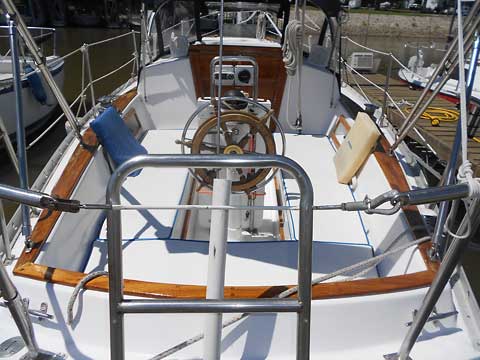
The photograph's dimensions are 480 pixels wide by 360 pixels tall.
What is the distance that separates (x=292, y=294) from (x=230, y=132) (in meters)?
1.08

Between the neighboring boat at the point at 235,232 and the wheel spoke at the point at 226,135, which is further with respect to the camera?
the wheel spoke at the point at 226,135

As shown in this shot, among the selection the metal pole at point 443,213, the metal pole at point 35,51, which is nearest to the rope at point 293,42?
the metal pole at point 35,51

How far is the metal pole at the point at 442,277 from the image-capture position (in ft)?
4.03

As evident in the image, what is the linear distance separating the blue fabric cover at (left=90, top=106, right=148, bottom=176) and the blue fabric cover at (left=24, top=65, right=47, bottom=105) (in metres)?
3.95

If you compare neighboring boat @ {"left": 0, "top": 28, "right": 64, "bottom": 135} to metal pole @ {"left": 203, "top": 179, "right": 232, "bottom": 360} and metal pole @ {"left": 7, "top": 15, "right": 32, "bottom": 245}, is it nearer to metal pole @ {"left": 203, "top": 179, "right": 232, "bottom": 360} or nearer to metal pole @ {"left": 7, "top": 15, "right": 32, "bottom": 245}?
metal pole @ {"left": 7, "top": 15, "right": 32, "bottom": 245}

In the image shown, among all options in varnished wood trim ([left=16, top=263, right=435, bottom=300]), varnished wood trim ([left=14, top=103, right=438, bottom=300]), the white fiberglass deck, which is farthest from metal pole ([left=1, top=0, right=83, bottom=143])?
varnished wood trim ([left=16, top=263, right=435, bottom=300])

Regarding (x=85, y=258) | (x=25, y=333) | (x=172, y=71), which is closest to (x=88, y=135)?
(x=85, y=258)

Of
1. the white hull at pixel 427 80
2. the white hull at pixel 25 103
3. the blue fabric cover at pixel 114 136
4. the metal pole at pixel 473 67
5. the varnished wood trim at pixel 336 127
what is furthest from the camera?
the white hull at pixel 427 80

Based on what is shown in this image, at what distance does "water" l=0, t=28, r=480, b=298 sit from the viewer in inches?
213

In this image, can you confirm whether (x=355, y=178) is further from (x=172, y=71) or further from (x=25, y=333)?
(x=25, y=333)

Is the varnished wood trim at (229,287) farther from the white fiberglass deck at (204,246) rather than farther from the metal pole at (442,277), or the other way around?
the white fiberglass deck at (204,246)

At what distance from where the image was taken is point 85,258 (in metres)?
2.36

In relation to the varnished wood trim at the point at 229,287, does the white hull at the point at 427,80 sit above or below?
below

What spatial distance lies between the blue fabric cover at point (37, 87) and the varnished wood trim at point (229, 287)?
5.22 meters
